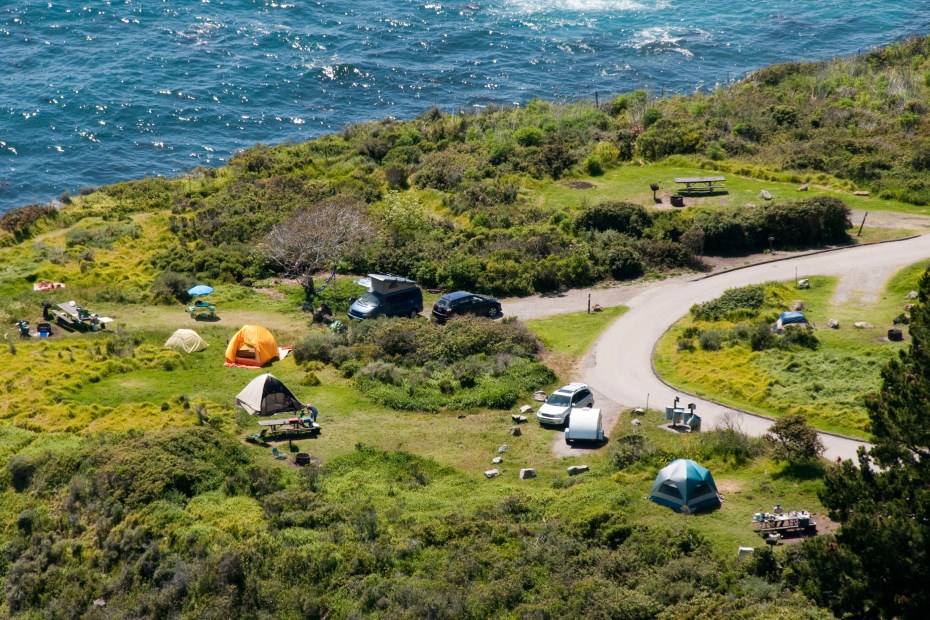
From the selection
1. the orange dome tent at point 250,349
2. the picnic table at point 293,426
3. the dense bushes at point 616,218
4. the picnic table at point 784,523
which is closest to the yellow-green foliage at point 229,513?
the picnic table at point 293,426

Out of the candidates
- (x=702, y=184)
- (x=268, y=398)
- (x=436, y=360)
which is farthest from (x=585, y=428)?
(x=702, y=184)

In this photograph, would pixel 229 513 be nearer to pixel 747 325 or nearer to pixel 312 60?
pixel 747 325

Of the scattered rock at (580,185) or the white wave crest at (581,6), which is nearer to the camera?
the scattered rock at (580,185)

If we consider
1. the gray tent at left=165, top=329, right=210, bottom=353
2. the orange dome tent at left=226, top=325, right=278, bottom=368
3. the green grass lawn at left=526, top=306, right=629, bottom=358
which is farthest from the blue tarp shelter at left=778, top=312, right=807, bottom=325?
the gray tent at left=165, top=329, right=210, bottom=353

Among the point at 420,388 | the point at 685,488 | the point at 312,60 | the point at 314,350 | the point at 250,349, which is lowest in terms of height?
the point at 420,388

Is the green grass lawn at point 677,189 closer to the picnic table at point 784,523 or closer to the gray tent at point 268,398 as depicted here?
the gray tent at point 268,398

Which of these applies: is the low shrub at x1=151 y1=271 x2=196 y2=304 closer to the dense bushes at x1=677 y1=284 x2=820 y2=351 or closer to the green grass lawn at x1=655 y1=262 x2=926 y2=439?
the green grass lawn at x1=655 y1=262 x2=926 y2=439
